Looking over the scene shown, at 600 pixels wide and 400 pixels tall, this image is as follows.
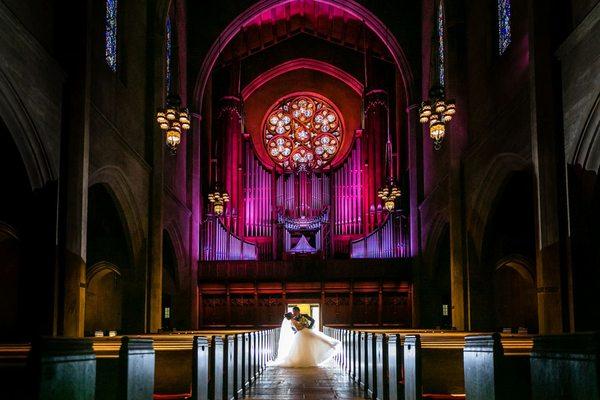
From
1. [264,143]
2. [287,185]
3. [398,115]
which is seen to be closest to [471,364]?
[398,115]

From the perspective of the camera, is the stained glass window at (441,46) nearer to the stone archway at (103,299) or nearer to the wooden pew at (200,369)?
the stone archway at (103,299)

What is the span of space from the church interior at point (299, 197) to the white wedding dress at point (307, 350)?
395 millimetres

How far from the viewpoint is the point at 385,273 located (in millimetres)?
25297

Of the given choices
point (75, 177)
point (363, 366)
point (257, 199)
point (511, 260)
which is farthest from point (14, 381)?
point (257, 199)

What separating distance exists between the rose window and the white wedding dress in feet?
50.1

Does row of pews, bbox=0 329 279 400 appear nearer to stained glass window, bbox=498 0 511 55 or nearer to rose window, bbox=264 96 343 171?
stained glass window, bbox=498 0 511 55

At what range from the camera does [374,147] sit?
94.0 feet

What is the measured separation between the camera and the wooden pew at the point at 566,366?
3348 millimetres

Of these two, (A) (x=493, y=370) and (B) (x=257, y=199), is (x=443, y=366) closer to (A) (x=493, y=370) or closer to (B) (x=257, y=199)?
(A) (x=493, y=370)

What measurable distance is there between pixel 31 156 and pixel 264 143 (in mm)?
21426

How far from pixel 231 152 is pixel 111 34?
12.2 m

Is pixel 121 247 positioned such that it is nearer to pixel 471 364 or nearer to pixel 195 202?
pixel 195 202

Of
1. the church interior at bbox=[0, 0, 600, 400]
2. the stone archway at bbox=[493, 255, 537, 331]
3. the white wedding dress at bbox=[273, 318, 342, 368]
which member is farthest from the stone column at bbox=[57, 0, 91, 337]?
the stone archway at bbox=[493, 255, 537, 331]

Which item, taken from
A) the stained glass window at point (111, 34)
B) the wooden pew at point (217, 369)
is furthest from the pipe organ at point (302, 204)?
the wooden pew at point (217, 369)
